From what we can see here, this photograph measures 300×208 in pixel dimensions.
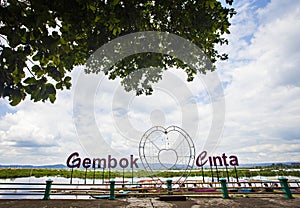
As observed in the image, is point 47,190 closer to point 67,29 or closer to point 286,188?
point 67,29

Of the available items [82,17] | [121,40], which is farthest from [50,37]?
[121,40]

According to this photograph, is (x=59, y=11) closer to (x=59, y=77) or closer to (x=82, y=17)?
(x=82, y=17)

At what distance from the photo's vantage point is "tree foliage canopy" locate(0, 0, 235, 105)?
2.77m

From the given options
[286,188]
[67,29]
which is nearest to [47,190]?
[67,29]

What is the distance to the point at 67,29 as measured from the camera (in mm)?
3473

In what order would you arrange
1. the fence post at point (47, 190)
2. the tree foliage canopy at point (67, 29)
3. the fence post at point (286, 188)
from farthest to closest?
1. the fence post at point (47, 190)
2. the fence post at point (286, 188)
3. the tree foliage canopy at point (67, 29)

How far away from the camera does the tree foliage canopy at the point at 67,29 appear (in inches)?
109

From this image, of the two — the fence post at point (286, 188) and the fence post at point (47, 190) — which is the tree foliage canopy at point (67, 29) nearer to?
the fence post at point (47, 190)

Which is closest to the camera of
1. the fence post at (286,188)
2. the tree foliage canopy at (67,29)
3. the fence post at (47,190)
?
the tree foliage canopy at (67,29)

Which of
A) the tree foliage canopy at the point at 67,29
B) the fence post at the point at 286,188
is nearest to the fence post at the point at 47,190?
the tree foliage canopy at the point at 67,29

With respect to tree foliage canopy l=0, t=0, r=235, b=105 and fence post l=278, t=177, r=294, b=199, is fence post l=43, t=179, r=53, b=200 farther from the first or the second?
fence post l=278, t=177, r=294, b=199

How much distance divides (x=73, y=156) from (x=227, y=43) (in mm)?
22273

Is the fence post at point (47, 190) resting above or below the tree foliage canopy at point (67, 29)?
below

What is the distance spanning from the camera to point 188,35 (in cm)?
591
